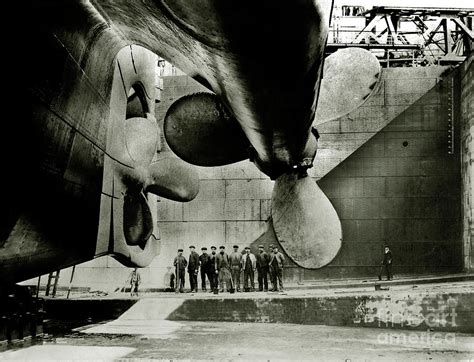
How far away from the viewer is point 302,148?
6023 mm

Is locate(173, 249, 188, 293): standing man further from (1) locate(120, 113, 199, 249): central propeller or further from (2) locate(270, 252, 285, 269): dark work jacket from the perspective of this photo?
(1) locate(120, 113, 199, 249): central propeller

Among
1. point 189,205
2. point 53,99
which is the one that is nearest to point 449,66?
point 189,205

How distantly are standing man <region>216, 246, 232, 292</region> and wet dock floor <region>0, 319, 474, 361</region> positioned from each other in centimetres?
304

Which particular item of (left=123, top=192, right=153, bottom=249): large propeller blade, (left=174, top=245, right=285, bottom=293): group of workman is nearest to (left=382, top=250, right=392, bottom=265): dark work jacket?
(left=174, top=245, right=285, bottom=293): group of workman

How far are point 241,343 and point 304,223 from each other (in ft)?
13.9

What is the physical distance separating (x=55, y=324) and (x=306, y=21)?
11761mm

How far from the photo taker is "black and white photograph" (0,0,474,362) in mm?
3308

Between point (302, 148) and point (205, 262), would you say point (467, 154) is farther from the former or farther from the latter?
point (302, 148)

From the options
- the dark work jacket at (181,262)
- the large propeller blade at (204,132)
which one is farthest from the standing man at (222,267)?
the large propeller blade at (204,132)

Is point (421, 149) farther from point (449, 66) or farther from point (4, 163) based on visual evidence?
point (4, 163)

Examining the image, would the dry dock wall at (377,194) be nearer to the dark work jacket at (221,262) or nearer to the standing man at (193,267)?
the standing man at (193,267)

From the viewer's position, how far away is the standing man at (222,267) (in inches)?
601

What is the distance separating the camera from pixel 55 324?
41.3ft

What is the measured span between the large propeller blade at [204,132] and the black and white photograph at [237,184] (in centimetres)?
2
